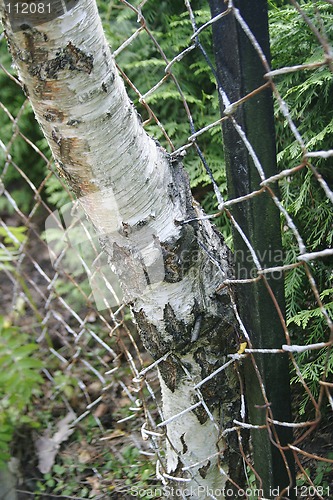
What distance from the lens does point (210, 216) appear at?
3.31 feet

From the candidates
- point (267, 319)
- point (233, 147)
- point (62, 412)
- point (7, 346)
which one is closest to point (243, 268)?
point (267, 319)

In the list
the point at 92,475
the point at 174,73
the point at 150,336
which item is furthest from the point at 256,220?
the point at 174,73

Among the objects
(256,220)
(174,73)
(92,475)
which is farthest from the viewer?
(174,73)

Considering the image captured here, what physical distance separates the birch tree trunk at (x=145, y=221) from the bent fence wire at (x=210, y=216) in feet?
0.15

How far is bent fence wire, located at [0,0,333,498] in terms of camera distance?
0.96 meters

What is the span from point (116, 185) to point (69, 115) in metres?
0.16

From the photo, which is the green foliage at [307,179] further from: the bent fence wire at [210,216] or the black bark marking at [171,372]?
the black bark marking at [171,372]

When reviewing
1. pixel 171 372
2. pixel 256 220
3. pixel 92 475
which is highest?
pixel 256 220

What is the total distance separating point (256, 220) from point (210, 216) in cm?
11

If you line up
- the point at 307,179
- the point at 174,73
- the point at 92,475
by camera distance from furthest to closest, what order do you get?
the point at 174,73
the point at 92,475
the point at 307,179

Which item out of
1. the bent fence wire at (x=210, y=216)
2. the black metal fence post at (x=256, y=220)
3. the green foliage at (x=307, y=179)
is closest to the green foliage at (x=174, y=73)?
the bent fence wire at (x=210, y=216)

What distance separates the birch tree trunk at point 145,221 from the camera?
2.81 ft

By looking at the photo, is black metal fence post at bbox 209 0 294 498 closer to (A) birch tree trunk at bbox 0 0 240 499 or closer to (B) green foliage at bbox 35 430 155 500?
(A) birch tree trunk at bbox 0 0 240 499

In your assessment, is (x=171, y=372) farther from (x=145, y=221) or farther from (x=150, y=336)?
(x=145, y=221)
